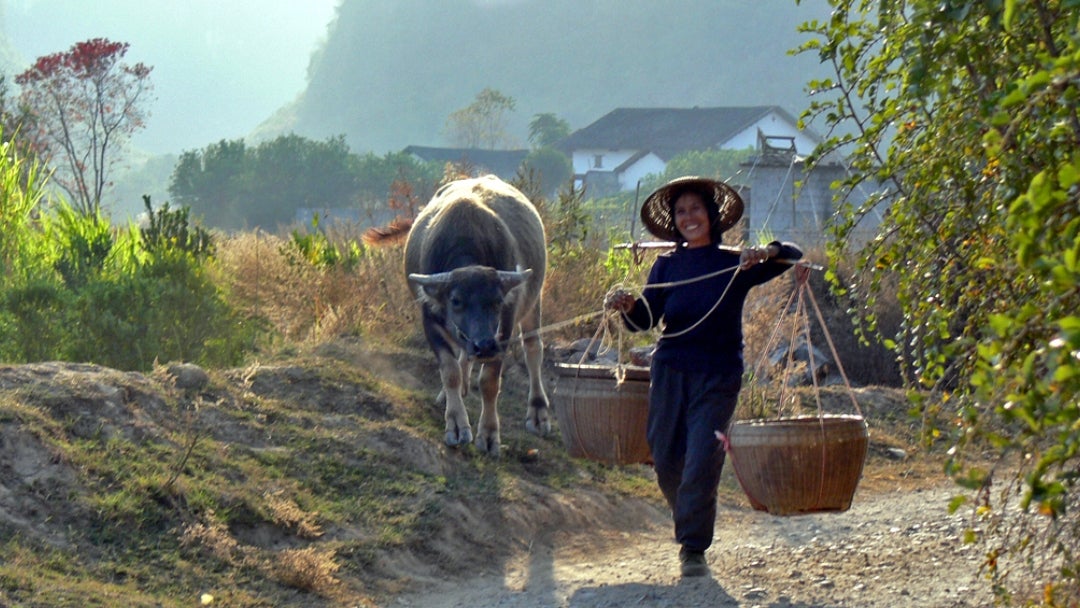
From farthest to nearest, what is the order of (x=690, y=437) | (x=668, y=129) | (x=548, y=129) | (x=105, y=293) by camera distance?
(x=548, y=129), (x=668, y=129), (x=105, y=293), (x=690, y=437)

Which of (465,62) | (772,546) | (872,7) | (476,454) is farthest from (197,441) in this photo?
(465,62)

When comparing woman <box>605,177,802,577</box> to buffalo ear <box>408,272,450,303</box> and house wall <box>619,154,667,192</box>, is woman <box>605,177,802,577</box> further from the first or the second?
house wall <box>619,154,667,192</box>

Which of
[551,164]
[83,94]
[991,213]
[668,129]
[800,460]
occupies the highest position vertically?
[668,129]

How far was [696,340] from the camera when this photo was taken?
6547 millimetres

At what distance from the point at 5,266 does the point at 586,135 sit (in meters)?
64.1

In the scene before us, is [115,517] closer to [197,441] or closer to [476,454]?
[197,441]

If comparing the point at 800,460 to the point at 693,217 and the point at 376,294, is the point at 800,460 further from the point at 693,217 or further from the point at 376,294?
the point at 376,294

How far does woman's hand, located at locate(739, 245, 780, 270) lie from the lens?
6.29 metres

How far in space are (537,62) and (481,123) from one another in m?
60.6

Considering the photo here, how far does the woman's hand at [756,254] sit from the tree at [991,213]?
3.10 ft

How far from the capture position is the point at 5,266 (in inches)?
420

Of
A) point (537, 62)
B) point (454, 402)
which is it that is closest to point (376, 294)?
point (454, 402)

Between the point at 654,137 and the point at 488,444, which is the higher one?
the point at 654,137

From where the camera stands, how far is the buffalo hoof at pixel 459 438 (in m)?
9.33
